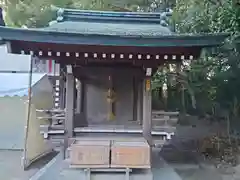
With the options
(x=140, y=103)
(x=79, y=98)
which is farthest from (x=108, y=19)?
(x=140, y=103)

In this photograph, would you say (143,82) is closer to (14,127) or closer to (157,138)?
(157,138)

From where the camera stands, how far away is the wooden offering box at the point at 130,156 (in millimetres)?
5043

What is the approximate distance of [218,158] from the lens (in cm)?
873

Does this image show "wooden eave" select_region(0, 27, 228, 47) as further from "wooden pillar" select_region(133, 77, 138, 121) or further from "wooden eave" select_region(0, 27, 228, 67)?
"wooden pillar" select_region(133, 77, 138, 121)

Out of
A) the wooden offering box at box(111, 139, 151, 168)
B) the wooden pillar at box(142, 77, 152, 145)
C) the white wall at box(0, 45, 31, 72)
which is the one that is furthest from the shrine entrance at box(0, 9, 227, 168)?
the white wall at box(0, 45, 31, 72)

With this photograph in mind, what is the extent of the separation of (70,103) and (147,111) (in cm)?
135

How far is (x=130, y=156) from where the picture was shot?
5.08 m

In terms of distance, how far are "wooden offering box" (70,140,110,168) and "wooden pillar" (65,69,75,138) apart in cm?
82

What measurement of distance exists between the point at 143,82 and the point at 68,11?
7.48 feet

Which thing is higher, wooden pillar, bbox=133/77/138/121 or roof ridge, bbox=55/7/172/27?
roof ridge, bbox=55/7/172/27

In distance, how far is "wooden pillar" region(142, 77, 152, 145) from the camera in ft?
19.1

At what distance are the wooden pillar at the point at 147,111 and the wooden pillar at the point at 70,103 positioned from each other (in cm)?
126

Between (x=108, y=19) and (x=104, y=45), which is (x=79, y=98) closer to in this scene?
(x=108, y=19)

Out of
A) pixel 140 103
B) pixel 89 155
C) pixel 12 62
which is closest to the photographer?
pixel 89 155
